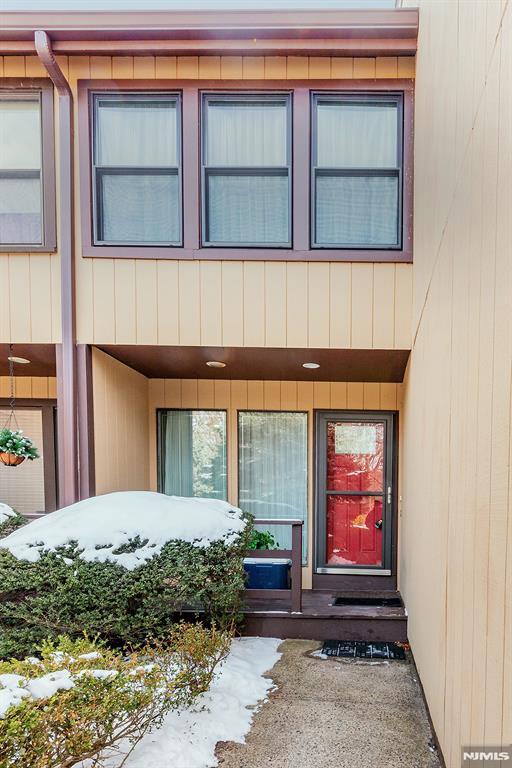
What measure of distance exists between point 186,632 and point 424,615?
1.66 metres

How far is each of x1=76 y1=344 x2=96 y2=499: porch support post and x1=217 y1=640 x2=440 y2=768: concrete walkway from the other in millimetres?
2260

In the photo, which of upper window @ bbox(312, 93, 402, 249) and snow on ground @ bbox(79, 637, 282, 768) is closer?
snow on ground @ bbox(79, 637, 282, 768)

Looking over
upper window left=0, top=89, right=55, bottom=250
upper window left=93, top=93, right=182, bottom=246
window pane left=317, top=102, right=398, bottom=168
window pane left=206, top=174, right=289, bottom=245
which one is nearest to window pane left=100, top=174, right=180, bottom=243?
upper window left=93, top=93, right=182, bottom=246

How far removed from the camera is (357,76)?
3824 mm

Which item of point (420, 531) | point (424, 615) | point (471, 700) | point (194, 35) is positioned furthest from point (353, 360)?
point (194, 35)

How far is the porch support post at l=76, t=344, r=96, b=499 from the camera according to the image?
3.97 m

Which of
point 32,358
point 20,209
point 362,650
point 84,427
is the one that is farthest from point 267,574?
point 20,209

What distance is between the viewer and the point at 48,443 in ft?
16.6

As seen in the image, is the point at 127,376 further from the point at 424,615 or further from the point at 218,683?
the point at 424,615

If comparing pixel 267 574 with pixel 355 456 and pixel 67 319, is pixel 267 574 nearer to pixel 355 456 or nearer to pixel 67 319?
pixel 355 456

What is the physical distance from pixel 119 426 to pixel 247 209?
2.53 m

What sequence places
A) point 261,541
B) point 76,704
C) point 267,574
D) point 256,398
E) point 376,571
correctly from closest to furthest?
point 76,704 → point 267,574 → point 261,541 → point 376,571 → point 256,398

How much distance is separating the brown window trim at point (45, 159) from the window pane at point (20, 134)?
0.08 meters

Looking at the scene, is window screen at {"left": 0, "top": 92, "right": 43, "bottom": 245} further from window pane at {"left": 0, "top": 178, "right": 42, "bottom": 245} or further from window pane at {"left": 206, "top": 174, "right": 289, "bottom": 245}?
window pane at {"left": 206, "top": 174, "right": 289, "bottom": 245}
